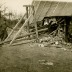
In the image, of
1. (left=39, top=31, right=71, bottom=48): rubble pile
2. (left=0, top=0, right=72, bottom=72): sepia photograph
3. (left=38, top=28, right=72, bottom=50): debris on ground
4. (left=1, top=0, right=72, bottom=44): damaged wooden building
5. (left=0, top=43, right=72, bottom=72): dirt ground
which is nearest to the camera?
(left=0, top=43, right=72, bottom=72): dirt ground

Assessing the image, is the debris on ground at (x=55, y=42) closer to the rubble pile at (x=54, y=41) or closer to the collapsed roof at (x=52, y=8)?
the rubble pile at (x=54, y=41)

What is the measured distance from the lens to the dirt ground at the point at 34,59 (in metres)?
7.23

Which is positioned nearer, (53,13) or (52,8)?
(53,13)

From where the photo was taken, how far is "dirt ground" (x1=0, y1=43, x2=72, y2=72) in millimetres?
7227

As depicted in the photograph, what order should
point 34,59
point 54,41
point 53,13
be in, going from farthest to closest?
1. point 53,13
2. point 54,41
3. point 34,59

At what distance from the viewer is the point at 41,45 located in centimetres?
1113

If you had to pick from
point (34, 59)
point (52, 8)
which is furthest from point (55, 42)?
point (34, 59)

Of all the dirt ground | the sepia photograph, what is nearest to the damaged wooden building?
the sepia photograph

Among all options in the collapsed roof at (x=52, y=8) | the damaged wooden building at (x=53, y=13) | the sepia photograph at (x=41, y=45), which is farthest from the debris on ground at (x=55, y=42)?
the collapsed roof at (x=52, y=8)

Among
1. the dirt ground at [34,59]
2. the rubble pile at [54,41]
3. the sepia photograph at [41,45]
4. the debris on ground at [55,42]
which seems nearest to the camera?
the dirt ground at [34,59]

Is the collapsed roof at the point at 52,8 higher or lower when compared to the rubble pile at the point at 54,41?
higher

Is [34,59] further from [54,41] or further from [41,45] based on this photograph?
[54,41]

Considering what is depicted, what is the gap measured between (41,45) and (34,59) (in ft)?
8.82

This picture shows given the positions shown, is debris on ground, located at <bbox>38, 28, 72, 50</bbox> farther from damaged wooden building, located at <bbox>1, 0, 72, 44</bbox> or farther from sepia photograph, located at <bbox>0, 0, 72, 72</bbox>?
damaged wooden building, located at <bbox>1, 0, 72, 44</bbox>
